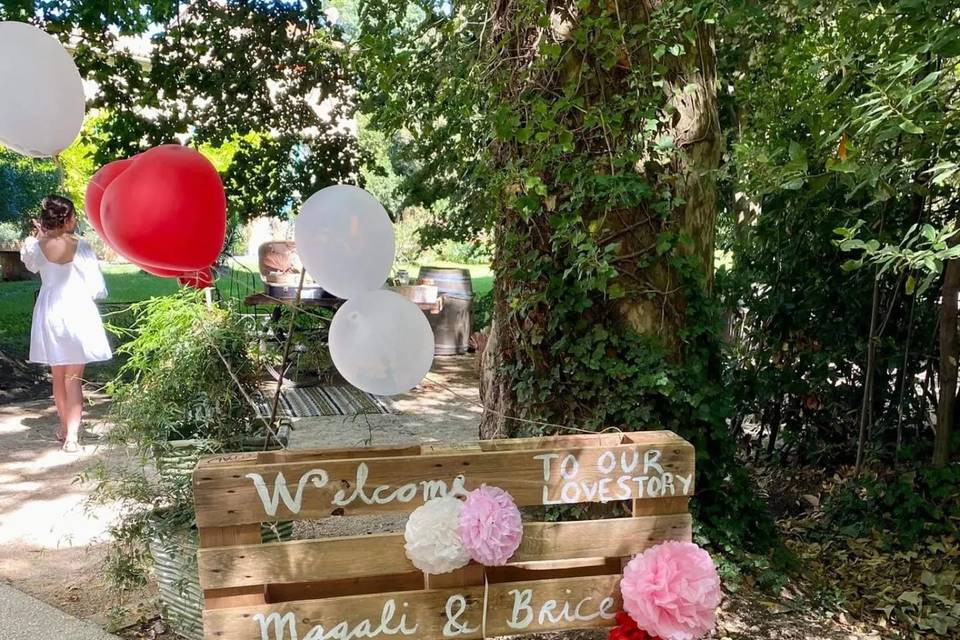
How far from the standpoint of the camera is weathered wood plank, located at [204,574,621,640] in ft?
6.70

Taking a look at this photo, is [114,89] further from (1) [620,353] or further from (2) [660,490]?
(2) [660,490]

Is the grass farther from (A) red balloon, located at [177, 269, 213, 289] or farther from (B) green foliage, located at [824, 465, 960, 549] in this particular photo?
(B) green foliage, located at [824, 465, 960, 549]

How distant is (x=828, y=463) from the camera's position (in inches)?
193

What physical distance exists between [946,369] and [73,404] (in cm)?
535

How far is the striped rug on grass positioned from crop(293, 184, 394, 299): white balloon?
3989 millimetres

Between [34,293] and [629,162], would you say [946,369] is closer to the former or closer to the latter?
[629,162]

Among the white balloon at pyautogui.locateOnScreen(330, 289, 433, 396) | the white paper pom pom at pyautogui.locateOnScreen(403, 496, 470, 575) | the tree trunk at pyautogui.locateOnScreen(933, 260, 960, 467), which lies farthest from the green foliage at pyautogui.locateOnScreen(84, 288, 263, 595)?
the tree trunk at pyautogui.locateOnScreen(933, 260, 960, 467)

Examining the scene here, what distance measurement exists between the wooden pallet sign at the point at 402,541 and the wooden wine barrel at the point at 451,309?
23.7 ft

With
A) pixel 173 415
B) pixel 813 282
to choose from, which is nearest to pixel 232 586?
pixel 173 415

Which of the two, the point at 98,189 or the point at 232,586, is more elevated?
the point at 98,189

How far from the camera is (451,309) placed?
9641 millimetres

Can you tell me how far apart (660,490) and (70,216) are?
4.36 metres

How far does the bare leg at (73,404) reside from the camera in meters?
5.09

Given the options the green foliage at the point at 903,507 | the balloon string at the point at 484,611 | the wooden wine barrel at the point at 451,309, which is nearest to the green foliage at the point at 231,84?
the wooden wine barrel at the point at 451,309
